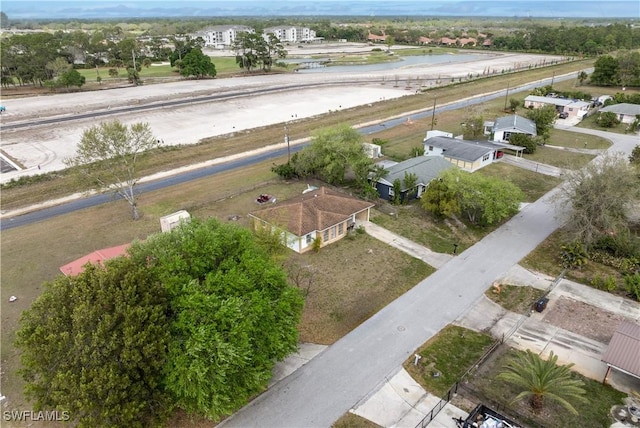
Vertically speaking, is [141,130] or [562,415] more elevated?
[141,130]

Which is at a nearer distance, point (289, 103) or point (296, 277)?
point (296, 277)

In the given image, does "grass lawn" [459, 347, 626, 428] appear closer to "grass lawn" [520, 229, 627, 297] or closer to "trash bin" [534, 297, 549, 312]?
"trash bin" [534, 297, 549, 312]

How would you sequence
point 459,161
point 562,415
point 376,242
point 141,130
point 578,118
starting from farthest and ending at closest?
point 578,118
point 459,161
point 141,130
point 376,242
point 562,415

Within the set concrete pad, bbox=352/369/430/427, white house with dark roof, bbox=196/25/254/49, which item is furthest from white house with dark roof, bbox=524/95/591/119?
white house with dark roof, bbox=196/25/254/49

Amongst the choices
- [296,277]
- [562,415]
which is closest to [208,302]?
[296,277]

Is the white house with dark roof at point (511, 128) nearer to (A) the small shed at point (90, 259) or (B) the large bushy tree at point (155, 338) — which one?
(B) the large bushy tree at point (155, 338)

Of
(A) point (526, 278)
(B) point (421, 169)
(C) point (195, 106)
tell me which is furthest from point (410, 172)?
(C) point (195, 106)

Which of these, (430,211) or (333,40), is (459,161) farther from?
(333,40)

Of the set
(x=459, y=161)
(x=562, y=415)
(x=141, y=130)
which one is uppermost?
(x=141, y=130)
